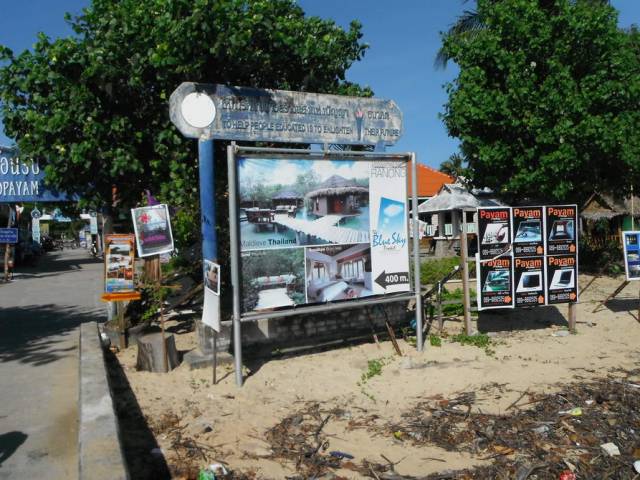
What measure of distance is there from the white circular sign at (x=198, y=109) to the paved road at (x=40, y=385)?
12.0ft

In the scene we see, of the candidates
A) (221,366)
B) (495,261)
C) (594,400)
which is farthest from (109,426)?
(495,261)

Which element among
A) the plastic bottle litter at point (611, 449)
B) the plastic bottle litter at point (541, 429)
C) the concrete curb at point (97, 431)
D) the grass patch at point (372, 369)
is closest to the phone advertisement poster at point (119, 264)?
the concrete curb at point (97, 431)

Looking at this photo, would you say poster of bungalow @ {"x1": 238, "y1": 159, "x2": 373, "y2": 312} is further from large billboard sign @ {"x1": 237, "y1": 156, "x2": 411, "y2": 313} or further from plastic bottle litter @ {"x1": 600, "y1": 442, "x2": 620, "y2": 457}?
plastic bottle litter @ {"x1": 600, "y1": 442, "x2": 620, "y2": 457}

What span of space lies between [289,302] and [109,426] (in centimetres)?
338

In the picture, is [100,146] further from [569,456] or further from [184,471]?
[569,456]

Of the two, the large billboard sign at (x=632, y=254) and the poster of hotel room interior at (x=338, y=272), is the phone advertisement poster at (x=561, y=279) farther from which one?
the poster of hotel room interior at (x=338, y=272)

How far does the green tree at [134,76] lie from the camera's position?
8398 millimetres

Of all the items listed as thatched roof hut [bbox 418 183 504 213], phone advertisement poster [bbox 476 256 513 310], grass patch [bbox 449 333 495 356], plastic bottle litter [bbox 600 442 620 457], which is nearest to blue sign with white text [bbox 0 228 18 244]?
thatched roof hut [bbox 418 183 504 213]

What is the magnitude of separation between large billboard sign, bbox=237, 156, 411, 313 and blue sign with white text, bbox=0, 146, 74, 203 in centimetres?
461

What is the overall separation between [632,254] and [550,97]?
594 centimetres

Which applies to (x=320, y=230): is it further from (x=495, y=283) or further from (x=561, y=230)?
(x=561, y=230)

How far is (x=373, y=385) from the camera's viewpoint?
7.09 metres

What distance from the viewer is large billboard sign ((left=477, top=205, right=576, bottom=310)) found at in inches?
354

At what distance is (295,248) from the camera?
296 inches
